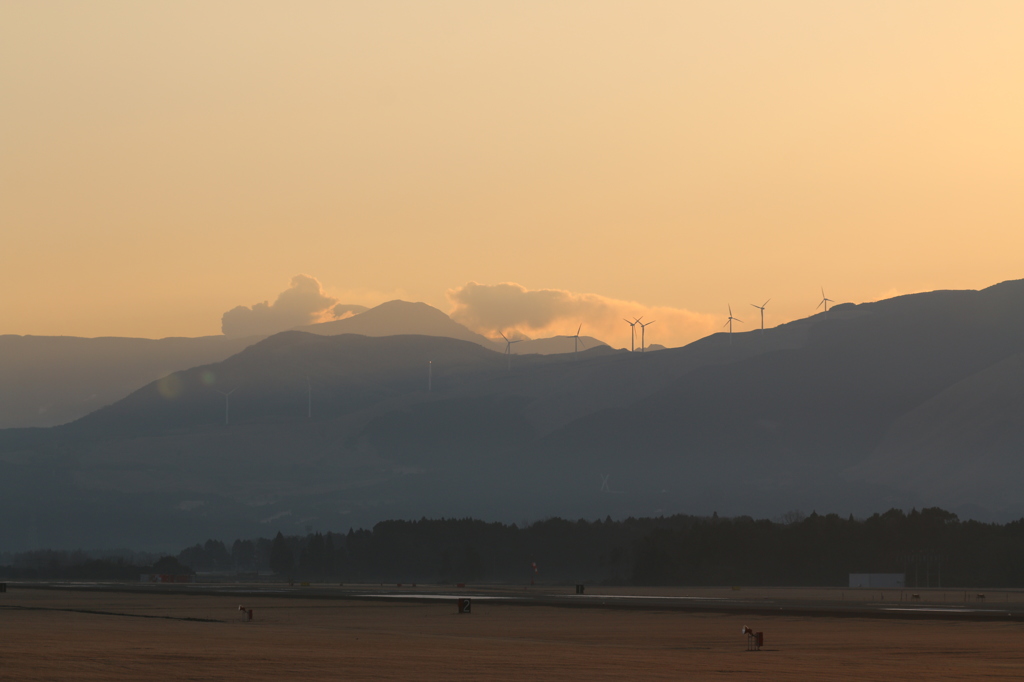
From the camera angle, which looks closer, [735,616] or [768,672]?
[768,672]

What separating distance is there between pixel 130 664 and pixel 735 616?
73.6 metres

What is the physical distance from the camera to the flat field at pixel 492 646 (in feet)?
215

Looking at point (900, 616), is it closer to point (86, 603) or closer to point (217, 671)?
point (217, 671)

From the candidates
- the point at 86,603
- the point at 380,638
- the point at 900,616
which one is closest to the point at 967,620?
the point at 900,616

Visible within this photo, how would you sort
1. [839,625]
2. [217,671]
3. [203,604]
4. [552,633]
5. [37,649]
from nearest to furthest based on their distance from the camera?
[217,671] → [37,649] → [552,633] → [839,625] → [203,604]

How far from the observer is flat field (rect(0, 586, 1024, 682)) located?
6556cm

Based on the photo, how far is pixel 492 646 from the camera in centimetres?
8675

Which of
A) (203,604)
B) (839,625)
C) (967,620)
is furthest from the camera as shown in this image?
(203,604)

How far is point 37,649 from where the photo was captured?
7825 centimetres

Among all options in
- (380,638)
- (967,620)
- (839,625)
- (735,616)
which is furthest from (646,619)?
(380,638)

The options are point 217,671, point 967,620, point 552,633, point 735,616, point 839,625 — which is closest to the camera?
point 217,671

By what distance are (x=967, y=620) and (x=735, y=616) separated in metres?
20.9

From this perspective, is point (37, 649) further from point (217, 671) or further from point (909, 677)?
point (909, 677)

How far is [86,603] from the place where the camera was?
6772 inches
